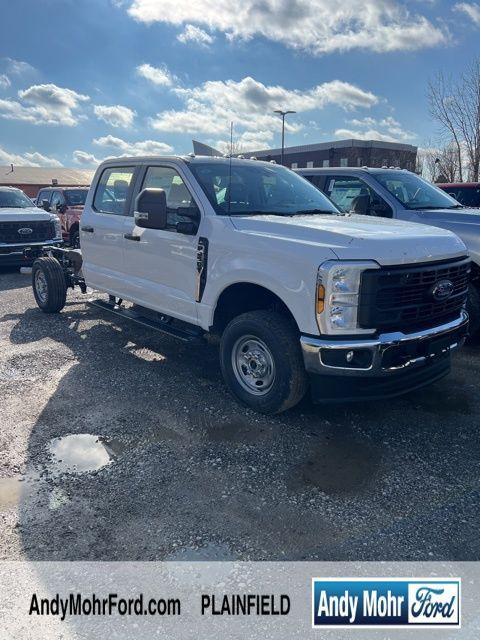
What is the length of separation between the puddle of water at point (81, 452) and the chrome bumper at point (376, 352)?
158cm

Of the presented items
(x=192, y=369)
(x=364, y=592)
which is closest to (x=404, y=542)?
(x=364, y=592)

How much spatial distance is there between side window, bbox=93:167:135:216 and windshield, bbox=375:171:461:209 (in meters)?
3.49

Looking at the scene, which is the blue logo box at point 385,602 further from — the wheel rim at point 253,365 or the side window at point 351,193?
the side window at point 351,193

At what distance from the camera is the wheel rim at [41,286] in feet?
24.4

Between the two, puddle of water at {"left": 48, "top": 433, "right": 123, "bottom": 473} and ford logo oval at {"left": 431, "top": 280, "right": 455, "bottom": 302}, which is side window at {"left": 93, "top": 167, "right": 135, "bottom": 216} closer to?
puddle of water at {"left": 48, "top": 433, "right": 123, "bottom": 473}

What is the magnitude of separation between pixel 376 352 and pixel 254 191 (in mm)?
2139

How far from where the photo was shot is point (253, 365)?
423 centimetres

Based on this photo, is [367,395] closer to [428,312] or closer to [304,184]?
[428,312]

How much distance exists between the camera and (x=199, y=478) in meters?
3.36

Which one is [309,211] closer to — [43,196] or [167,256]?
[167,256]

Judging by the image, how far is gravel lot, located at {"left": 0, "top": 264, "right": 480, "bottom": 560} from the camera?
2.77 m

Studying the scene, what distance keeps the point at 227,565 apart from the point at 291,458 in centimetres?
114

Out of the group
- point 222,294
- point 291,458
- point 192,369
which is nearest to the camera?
point 291,458

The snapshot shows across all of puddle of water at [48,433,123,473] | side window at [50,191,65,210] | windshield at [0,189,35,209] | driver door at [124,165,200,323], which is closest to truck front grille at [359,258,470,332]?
driver door at [124,165,200,323]
